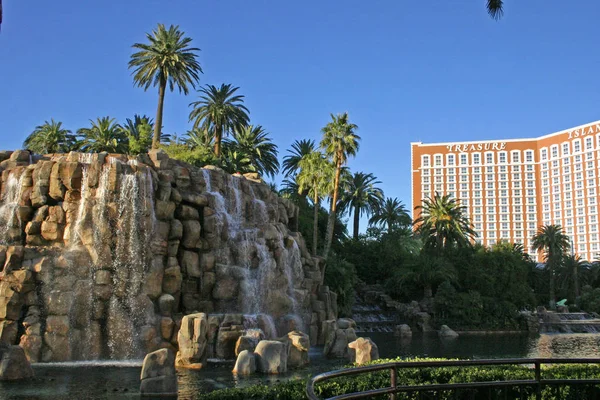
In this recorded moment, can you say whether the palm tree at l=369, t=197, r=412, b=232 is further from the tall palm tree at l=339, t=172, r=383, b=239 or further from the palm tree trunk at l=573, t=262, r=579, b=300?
the palm tree trunk at l=573, t=262, r=579, b=300

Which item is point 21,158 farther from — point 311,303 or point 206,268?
point 311,303

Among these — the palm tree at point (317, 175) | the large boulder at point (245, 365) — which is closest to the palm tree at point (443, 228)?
the palm tree at point (317, 175)

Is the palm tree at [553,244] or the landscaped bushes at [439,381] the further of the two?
the palm tree at [553,244]

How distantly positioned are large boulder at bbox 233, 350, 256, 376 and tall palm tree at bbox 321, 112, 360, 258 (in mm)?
32029

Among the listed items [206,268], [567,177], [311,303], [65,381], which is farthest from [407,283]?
[567,177]

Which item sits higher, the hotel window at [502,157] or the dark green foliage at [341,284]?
the hotel window at [502,157]

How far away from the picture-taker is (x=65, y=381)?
19672mm

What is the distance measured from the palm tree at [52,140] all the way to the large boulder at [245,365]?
140ft

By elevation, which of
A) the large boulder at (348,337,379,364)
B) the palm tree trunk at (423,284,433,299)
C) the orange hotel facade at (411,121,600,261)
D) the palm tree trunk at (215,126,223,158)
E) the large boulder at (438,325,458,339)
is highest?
the orange hotel facade at (411,121,600,261)

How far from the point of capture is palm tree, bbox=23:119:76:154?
5800 cm

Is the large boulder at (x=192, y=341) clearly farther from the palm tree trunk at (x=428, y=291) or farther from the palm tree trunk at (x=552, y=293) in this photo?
the palm tree trunk at (x=552, y=293)

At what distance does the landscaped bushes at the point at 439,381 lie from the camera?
9977 millimetres

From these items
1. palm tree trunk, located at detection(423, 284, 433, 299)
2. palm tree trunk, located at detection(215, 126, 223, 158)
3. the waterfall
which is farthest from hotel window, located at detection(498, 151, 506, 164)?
the waterfall

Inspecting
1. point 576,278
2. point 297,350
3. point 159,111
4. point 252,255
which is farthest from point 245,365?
point 576,278
